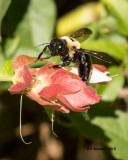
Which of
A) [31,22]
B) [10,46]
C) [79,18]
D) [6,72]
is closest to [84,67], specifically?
[6,72]

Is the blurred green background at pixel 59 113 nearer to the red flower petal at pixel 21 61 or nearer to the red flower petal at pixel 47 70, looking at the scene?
the red flower petal at pixel 21 61

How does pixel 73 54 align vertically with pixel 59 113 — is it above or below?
above

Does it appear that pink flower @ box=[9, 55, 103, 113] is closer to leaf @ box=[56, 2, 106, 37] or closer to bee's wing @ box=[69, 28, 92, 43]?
bee's wing @ box=[69, 28, 92, 43]

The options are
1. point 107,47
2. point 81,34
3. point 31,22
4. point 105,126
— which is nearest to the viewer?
point 81,34

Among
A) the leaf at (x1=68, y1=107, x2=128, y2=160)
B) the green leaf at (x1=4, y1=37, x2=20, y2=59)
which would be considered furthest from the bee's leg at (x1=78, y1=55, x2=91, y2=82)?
the green leaf at (x1=4, y1=37, x2=20, y2=59)

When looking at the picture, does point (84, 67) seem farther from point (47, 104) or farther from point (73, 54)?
point (47, 104)

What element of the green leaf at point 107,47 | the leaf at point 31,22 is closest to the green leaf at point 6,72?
the green leaf at point 107,47
